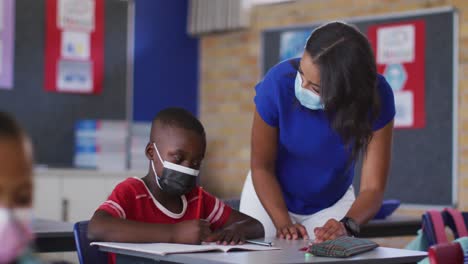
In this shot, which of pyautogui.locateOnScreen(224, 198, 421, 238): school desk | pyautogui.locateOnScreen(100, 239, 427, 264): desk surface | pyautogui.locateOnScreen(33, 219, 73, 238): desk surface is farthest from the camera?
pyautogui.locateOnScreen(224, 198, 421, 238): school desk

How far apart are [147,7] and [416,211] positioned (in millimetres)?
2647

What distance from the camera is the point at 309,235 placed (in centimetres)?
232

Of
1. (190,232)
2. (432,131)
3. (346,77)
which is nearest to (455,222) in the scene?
(346,77)

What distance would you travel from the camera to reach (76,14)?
5598mm

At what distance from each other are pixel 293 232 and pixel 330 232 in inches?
6.1

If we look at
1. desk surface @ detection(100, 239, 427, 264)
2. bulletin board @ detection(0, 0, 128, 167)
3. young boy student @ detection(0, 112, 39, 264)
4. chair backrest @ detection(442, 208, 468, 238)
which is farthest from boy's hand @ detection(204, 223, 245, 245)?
bulletin board @ detection(0, 0, 128, 167)

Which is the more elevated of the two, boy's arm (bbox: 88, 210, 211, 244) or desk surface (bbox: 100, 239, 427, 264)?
boy's arm (bbox: 88, 210, 211, 244)

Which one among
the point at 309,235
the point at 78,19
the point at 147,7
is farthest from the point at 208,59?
the point at 309,235

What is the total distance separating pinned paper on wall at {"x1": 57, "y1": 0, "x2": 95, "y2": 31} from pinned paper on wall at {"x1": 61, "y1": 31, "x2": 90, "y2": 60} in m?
0.05

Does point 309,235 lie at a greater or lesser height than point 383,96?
lesser

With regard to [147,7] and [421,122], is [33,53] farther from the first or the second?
[421,122]

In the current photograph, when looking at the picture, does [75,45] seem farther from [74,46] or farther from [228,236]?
[228,236]

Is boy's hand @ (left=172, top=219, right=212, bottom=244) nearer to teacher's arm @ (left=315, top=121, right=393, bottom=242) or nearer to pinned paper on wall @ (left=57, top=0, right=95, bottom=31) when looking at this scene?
teacher's arm @ (left=315, top=121, right=393, bottom=242)

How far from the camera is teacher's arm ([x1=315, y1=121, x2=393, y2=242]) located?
7.35ft
